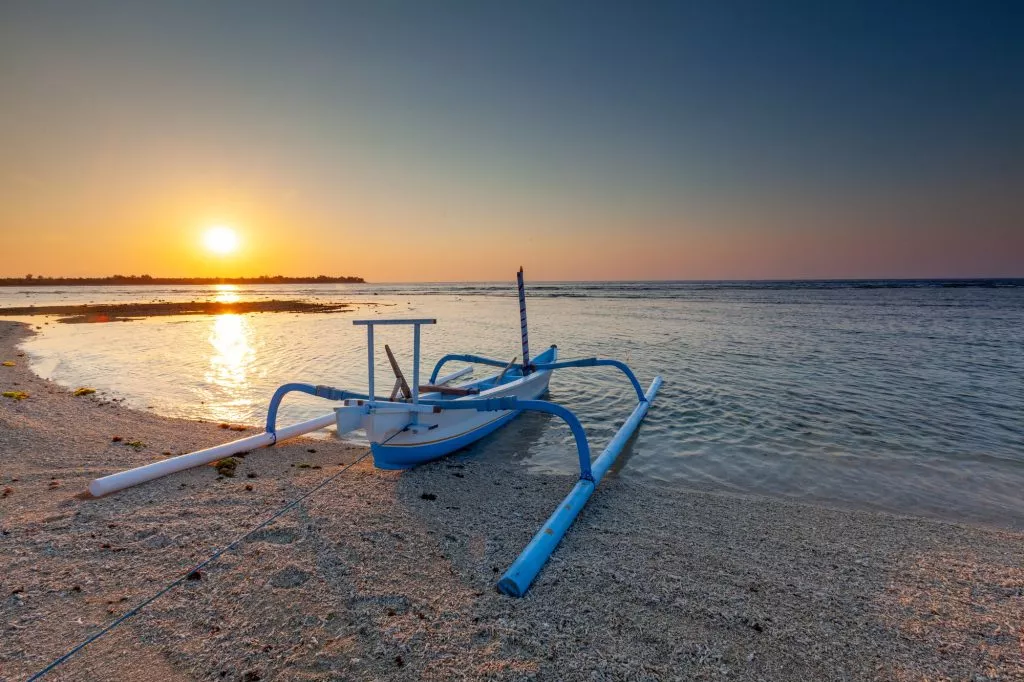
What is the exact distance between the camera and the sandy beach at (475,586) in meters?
3.10

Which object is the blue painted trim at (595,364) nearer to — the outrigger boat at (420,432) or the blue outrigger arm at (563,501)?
the blue outrigger arm at (563,501)

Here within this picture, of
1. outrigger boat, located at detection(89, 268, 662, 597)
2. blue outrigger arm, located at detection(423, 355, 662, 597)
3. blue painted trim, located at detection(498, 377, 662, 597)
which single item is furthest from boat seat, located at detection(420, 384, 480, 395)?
blue painted trim, located at detection(498, 377, 662, 597)

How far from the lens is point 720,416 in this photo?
9.34 meters

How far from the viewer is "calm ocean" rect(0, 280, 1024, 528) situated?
666cm

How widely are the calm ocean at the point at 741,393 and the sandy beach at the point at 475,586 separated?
1.28 m

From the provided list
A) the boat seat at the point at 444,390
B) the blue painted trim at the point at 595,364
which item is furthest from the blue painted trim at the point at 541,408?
the blue painted trim at the point at 595,364

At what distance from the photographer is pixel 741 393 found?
11.0m

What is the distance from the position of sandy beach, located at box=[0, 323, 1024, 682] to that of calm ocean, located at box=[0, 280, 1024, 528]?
1.28 metres

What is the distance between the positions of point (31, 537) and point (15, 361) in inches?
613

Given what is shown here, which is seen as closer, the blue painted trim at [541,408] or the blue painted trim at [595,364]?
the blue painted trim at [541,408]

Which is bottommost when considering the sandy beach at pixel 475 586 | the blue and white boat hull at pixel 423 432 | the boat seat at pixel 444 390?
the sandy beach at pixel 475 586

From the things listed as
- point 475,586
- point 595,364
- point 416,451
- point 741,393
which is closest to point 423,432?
point 416,451

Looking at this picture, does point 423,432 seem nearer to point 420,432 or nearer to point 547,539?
point 420,432

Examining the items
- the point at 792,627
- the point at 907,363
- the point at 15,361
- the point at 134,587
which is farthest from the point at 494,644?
the point at 15,361
